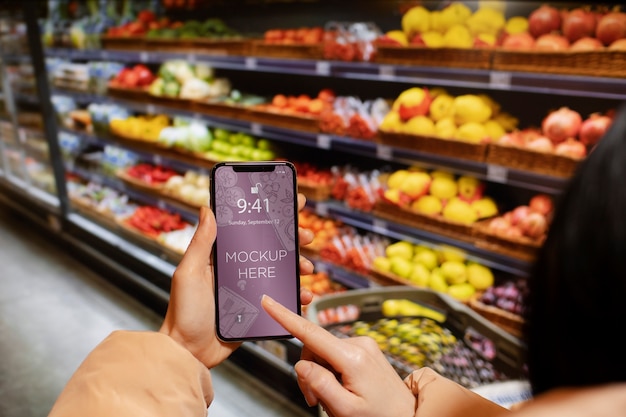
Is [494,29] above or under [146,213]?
above

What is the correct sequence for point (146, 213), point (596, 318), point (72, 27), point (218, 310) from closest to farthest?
1. point (596, 318)
2. point (218, 310)
3. point (146, 213)
4. point (72, 27)

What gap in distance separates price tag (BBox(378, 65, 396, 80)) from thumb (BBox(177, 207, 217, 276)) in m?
1.39

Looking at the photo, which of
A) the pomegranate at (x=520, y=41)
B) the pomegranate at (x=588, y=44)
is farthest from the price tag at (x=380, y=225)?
the pomegranate at (x=588, y=44)

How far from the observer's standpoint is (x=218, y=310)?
3.29 ft

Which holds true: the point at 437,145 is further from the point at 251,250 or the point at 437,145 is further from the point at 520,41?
the point at 251,250

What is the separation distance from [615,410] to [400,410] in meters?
0.51

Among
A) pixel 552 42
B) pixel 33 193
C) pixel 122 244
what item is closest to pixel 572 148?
pixel 552 42

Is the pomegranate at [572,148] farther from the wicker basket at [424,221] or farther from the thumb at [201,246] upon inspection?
the thumb at [201,246]

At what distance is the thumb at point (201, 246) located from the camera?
3.13ft

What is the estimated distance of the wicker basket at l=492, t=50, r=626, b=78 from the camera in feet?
4.94

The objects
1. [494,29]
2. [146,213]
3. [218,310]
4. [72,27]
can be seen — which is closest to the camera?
[218,310]

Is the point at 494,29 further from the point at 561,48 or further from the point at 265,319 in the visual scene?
the point at 265,319

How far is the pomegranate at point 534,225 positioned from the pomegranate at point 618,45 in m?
0.63

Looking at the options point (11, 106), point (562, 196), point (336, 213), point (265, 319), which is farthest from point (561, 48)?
point (11, 106)
